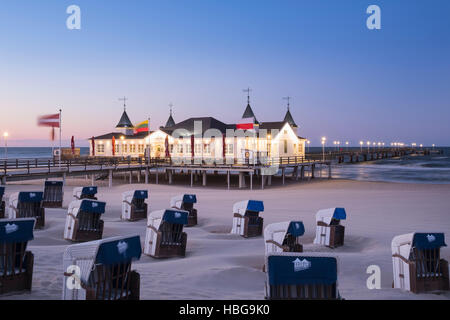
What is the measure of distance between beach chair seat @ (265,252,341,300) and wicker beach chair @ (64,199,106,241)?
7717 mm

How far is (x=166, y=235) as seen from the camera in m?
9.91

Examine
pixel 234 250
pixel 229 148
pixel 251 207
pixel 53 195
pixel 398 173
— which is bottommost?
pixel 398 173

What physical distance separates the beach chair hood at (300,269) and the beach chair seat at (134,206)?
1112cm

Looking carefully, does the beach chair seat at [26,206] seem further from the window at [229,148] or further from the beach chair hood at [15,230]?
the window at [229,148]

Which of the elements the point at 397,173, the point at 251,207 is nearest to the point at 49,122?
the point at 251,207

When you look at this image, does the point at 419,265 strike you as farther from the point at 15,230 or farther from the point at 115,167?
the point at 115,167

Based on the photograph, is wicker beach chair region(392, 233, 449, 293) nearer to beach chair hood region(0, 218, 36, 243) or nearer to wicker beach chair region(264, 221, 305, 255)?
wicker beach chair region(264, 221, 305, 255)

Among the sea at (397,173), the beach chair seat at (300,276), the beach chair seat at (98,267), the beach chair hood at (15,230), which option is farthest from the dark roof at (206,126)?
the beach chair seat at (300,276)

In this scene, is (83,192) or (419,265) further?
(83,192)

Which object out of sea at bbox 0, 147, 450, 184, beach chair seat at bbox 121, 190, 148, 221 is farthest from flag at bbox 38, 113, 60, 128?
sea at bbox 0, 147, 450, 184

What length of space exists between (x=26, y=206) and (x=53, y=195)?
222 inches

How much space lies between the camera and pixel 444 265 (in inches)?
294
